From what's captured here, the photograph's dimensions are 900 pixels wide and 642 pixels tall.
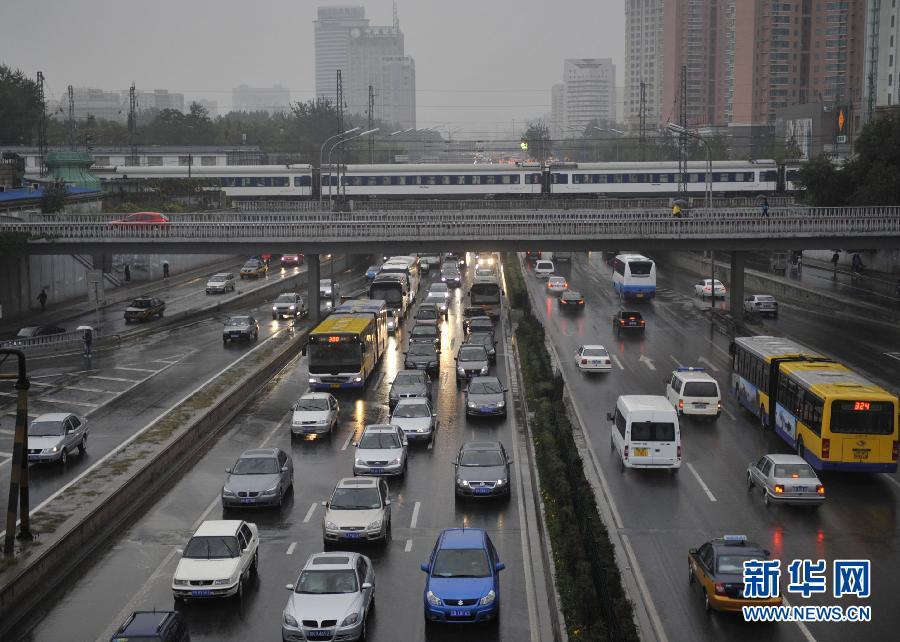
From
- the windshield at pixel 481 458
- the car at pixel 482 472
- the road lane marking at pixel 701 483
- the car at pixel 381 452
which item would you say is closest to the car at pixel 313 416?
the car at pixel 381 452

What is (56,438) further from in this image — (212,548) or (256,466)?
(212,548)

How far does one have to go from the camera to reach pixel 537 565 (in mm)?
22141

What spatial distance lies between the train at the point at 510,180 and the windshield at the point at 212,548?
71.2 metres

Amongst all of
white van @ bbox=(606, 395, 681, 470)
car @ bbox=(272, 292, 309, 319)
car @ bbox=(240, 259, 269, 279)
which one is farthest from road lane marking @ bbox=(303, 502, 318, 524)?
car @ bbox=(240, 259, 269, 279)

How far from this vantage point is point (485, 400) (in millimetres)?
36094

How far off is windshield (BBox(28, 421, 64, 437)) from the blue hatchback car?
49.4 feet

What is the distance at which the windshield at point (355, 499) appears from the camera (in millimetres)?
23453

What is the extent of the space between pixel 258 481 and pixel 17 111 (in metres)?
127

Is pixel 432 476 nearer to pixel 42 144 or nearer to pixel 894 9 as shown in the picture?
pixel 42 144

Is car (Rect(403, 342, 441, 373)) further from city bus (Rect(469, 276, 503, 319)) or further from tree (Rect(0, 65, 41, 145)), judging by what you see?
tree (Rect(0, 65, 41, 145))

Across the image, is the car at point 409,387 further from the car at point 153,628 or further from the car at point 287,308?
the car at point 287,308

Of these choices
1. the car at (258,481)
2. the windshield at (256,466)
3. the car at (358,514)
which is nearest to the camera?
the car at (358,514)

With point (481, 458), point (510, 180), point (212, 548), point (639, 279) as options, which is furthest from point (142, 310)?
point (212, 548)

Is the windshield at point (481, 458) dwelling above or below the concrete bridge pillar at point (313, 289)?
below
